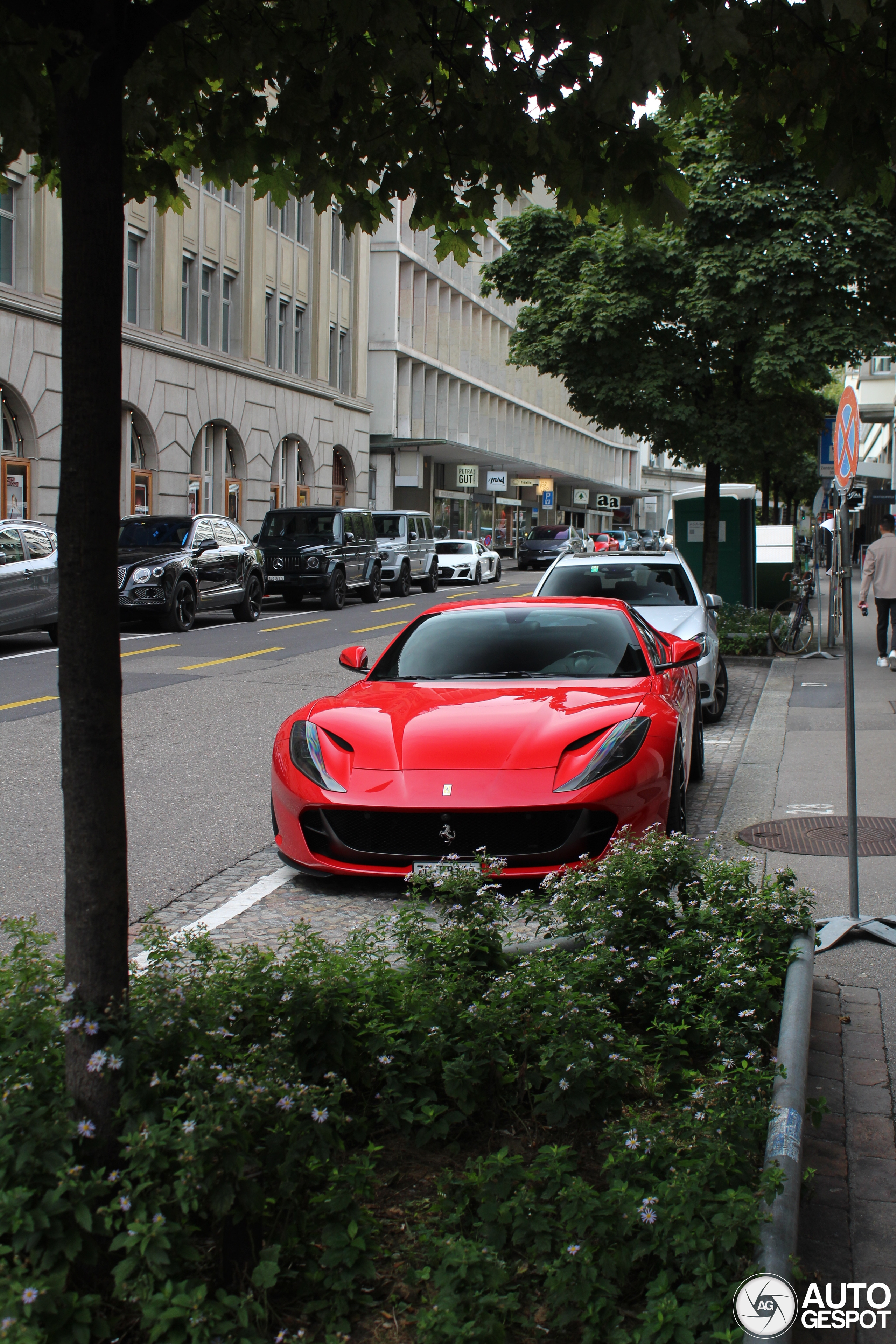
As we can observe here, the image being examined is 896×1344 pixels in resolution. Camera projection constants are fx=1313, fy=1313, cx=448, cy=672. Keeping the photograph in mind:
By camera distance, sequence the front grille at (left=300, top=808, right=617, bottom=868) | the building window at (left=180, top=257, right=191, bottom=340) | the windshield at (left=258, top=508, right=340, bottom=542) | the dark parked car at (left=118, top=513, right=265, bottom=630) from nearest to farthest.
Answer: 1. the front grille at (left=300, top=808, right=617, bottom=868)
2. the dark parked car at (left=118, top=513, right=265, bottom=630)
3. the windshield at (left=258, top=508, right=340, bottom=542)
4. the building window at (left=180, top=257, right=191, bottom=340)

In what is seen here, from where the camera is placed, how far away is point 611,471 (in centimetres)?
11738

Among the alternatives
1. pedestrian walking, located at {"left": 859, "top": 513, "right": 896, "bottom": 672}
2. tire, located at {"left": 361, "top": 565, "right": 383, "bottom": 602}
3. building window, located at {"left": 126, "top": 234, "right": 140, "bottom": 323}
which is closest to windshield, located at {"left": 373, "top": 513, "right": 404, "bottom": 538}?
tire, located at {"left": 361, "top": 565, "right": 383, "bottom": 602}

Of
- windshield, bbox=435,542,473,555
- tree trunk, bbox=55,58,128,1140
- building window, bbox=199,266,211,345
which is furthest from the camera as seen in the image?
windshield, bbox=435,542,473,555

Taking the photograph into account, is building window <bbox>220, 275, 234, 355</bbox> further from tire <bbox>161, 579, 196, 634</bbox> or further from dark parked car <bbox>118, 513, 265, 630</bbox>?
tire <bbox>161, 579, 196, 634</bbox>

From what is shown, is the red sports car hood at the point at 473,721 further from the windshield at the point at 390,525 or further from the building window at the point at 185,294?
the building window at the point at 185,294

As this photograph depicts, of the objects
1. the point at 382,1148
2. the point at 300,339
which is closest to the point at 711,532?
the point at 382,1148

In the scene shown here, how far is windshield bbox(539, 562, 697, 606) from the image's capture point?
479 inches

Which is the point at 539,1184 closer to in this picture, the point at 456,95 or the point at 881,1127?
the point at 881,1127

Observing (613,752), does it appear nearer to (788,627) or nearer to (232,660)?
(232,660)

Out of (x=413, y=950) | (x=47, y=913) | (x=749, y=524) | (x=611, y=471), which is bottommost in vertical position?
(x=47, y=913)

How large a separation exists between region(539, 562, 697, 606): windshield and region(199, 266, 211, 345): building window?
27930 millimetres

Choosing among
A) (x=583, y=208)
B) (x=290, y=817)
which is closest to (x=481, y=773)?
(x=290, y=817)

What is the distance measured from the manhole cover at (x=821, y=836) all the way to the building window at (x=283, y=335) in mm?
38074

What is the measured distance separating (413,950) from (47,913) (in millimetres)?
2498
